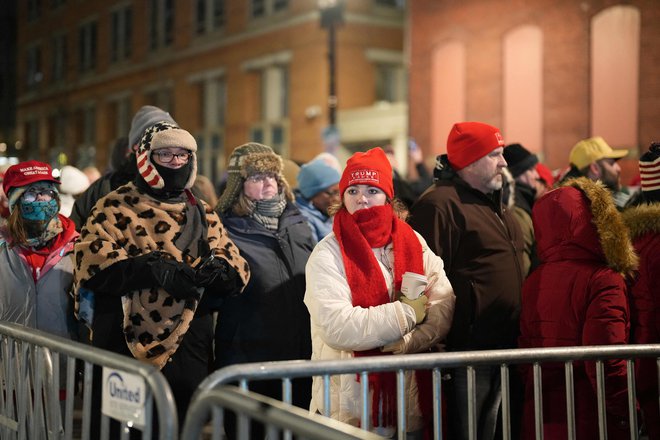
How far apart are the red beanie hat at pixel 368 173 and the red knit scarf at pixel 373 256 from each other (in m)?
0.15

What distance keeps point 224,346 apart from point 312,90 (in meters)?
27.1

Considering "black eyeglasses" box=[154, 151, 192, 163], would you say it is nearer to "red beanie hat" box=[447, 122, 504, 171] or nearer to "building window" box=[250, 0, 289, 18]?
"red beanie hat" box=[447, 122, 504, 171]

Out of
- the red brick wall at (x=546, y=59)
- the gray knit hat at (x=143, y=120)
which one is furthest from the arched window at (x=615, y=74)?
the gray knit hat at (x=143, y=120)

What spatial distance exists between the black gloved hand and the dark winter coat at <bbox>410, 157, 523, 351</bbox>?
4.97 ft

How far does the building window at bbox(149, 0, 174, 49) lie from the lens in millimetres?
41188

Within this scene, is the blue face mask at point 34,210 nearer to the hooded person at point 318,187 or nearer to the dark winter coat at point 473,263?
the hooded person at point 318,187

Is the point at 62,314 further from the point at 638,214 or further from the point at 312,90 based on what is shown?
the point at 312,90

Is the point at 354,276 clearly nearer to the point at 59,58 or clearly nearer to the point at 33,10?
the point at 59,58

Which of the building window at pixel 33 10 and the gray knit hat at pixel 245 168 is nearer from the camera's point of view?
the gray knit hat at pixel 245 168

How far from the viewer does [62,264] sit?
5.75m

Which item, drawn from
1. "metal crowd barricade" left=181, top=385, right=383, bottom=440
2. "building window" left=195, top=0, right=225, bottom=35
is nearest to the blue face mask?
"metal crowd barricade" left=181, top=385, right=383, bottom=440

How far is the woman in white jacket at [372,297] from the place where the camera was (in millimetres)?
4703

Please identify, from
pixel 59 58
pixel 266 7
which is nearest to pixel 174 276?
pixel 266 7

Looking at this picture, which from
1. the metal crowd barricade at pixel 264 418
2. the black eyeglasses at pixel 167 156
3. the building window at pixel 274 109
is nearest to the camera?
the metal crowd barricade at pixel 264 418
